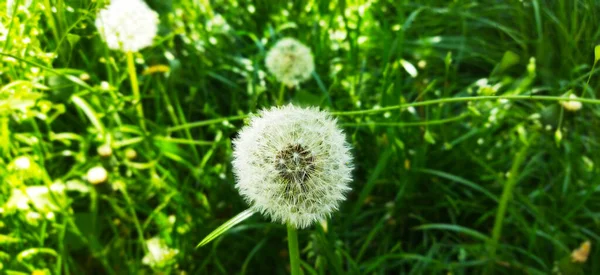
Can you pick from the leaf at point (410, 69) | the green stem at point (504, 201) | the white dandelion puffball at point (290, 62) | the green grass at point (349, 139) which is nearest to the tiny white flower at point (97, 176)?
the green grass at point (349, 139)

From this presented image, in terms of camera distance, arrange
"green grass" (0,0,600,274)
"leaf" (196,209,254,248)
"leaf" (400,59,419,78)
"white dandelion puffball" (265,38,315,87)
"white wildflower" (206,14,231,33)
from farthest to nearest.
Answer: "white wildflower" (206,14,231,33), "white dandelion puffball" (265,38,315,87), "leaf" (400,59,419,78), "green grass" (0,0,600,274), "leaf" (196,209,254,248)

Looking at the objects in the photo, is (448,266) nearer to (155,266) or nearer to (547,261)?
(547,261)

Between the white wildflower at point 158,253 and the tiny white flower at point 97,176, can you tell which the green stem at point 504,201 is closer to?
the white wildflower at point 158,253

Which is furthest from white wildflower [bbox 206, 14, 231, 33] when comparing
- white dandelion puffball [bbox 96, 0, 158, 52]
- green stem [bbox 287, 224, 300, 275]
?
green stem [bbox 287, 224, 300, 275]

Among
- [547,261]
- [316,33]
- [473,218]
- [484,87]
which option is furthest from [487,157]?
[316,33]

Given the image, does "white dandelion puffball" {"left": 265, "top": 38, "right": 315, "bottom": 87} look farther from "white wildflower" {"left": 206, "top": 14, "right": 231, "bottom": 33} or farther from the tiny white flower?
the tiny white flower
